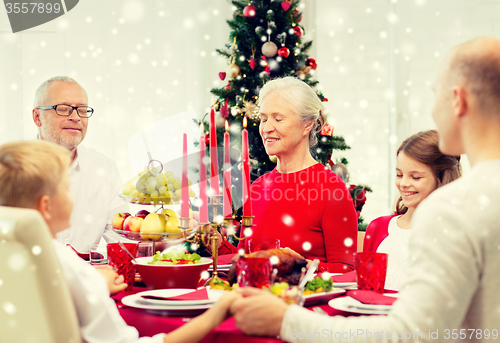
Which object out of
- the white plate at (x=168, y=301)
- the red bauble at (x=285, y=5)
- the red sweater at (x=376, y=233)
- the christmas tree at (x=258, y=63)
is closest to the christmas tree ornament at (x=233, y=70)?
the christmas tree at (x=258, y=63)

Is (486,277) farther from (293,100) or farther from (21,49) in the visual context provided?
(21,49)

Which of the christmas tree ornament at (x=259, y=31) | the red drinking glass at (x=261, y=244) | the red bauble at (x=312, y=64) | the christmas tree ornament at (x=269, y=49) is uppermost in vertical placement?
the christmas tree ornament at (x=259, y=31)

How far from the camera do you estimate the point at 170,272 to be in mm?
1252

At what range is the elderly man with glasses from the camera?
8.27 feet

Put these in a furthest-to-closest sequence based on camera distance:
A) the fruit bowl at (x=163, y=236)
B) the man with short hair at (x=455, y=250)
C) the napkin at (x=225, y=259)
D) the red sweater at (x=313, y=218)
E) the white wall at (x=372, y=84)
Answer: the white wall at (x=372, y=84) < the red sweater at (x=313, y=218) < the napkin at (x=225, y=259) < the fruit bowl at (x=163, y=236) < the man with short hair at (x=455, y=250)

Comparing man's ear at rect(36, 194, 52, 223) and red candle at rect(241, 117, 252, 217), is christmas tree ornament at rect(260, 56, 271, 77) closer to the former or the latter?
red candle at rect(241, 117, 252, 217)

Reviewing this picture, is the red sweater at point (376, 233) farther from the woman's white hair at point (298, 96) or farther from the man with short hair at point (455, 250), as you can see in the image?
the man with short hair at point (455, 250)

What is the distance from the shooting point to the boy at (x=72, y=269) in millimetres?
920

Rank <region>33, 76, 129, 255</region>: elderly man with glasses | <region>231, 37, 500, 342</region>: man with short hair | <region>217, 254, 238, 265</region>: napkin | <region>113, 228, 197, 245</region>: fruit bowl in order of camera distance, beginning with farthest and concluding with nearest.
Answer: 1. <region>33, 76, 129, 255</region>: elderly man with glasses
2. <region>217, 254, 238, 265</region>: napkin
3. <region>113, 228, 197, 245</region>: fruit bowl
4. <region>231, 37, 500, 342</region>: man with short hair

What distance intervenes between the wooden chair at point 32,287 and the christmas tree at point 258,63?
264 centimetres

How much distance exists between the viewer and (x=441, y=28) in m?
4.60

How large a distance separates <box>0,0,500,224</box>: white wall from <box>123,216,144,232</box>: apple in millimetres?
2487

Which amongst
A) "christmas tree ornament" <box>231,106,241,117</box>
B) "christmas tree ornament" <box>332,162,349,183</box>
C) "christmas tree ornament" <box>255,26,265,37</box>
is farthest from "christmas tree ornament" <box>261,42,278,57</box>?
"christmas tree ornament" <box>332,162,349,183</box>

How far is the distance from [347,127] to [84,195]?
118 inches
